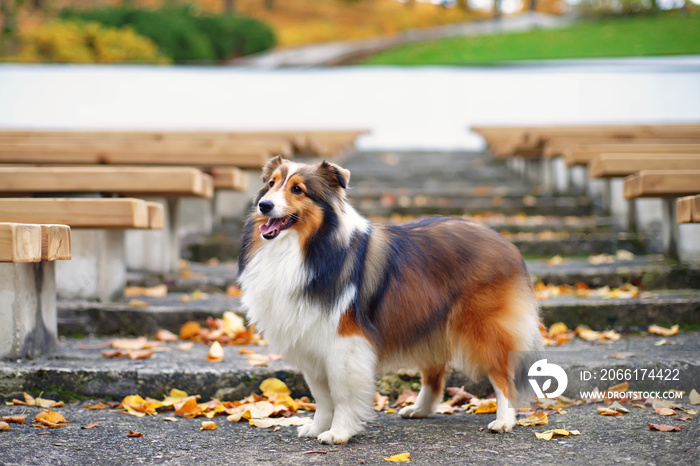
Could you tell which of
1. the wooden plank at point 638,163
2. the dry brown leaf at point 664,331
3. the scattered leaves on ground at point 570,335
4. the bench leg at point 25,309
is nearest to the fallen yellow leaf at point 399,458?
the scattered leaves on ground at point 570,335

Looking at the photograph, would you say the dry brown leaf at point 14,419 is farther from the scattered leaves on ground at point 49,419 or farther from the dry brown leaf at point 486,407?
the dry brown leaf at point 486,407

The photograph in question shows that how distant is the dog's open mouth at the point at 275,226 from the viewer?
8.38 feet

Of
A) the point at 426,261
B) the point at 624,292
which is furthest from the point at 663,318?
the point at 426,261

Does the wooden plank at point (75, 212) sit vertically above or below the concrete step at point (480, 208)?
above

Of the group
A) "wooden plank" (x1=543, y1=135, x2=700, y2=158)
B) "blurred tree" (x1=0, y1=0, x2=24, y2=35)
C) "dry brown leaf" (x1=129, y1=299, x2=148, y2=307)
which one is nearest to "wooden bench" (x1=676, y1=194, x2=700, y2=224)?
"wooden plank" (x1=543, y1=135, x2=700, y2=158)

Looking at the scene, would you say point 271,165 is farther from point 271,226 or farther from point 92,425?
point 92,425

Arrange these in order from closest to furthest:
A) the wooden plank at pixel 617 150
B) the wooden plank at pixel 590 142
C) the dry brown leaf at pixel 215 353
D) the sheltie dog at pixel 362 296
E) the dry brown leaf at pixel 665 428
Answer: the dry brown leaf at pixel 665 428 < the sheltie dog at pixel 362 296 < the dry brown leaf at pixel 215 353 < the wooden plank at pixel 617 150 < the wooden plank at pixel 590 142

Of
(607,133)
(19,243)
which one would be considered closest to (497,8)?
(607,133)

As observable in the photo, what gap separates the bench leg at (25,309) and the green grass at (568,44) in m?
10.3

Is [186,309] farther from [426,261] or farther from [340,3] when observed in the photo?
[340,3]

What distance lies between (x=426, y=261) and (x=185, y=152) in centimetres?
289

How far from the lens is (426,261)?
272 cm

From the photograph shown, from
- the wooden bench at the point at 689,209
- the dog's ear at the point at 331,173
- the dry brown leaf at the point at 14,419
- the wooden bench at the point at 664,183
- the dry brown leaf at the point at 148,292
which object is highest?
the dog's ear at the point at 331,173

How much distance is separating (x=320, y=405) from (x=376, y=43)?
11.3 metres
